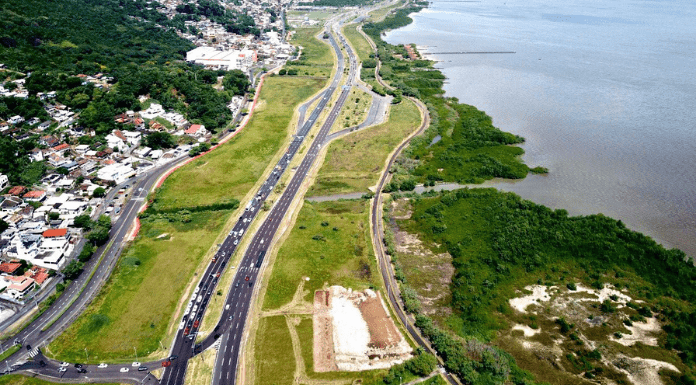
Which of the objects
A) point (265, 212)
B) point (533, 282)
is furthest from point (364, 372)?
point (265, 212)

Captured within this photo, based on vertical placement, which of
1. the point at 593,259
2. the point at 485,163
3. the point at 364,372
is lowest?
the point at 364,372

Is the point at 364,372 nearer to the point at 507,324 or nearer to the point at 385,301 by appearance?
the point at 385,301

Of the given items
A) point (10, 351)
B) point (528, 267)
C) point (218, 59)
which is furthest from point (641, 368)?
point (218, 59)

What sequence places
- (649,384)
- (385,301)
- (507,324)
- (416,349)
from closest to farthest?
(649,384) < (416,349) < (507,324) < (385,301)

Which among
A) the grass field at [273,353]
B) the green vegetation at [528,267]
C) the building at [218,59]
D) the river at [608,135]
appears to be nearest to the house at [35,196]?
the grass field at [273,353]

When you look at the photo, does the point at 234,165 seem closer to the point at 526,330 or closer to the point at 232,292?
the point at 232,292

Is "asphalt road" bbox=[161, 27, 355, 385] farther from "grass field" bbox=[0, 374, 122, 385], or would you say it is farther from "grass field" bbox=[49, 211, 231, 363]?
"grass field" bbox=[0, 374, 122, 385]
